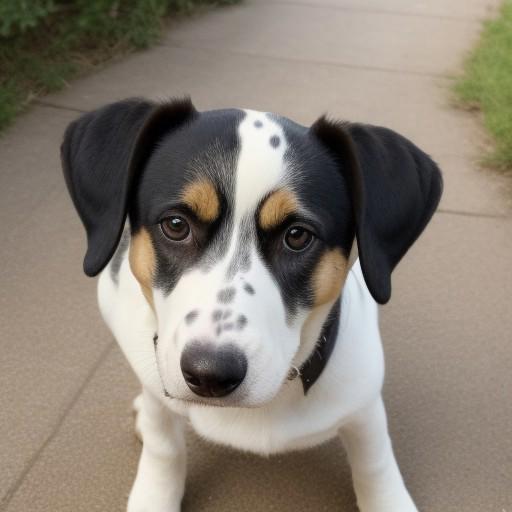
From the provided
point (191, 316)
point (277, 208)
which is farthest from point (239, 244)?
point (191, 316)

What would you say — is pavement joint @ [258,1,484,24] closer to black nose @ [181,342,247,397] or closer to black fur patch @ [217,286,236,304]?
black fur patch @ [217,286,236,304]

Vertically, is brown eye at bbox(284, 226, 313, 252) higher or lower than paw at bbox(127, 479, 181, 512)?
higher

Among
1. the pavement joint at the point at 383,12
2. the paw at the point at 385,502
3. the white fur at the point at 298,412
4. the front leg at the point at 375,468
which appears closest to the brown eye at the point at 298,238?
the white fur at the point at 298,412

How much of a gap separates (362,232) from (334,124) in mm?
314

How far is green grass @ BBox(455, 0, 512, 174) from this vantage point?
498cm

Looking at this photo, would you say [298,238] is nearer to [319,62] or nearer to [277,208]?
[277,208]

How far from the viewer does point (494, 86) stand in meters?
5.66

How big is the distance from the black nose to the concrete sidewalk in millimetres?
1124

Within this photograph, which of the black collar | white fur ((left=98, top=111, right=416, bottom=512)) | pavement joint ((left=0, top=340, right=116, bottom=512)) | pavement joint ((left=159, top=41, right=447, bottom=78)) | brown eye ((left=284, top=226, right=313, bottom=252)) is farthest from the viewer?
pavement joint ((left=159, top=41, right=447, bottom=78))

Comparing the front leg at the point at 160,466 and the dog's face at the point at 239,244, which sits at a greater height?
the dog's face at the point at 239,244

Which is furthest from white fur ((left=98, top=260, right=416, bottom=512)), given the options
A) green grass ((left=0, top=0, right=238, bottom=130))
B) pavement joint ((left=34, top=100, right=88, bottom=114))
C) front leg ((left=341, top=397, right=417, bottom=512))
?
green grass ((left=0, top=0, right=238, bottom=130))

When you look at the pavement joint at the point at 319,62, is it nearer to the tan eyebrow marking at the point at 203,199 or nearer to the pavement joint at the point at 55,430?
the pavement joint at the point at 55,430

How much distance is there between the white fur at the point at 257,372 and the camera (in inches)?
74.1

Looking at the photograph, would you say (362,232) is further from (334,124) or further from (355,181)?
(334,124)
